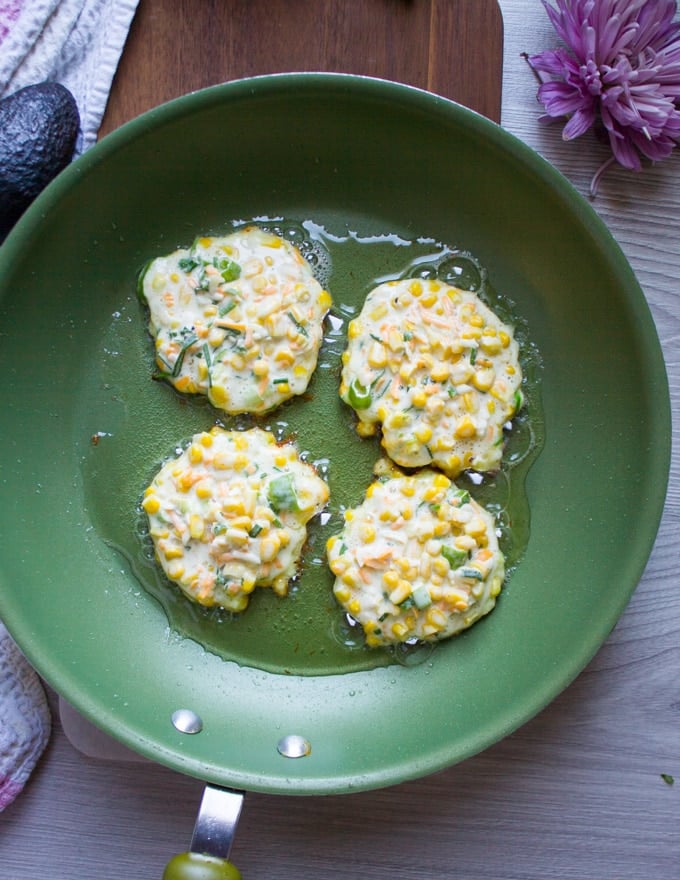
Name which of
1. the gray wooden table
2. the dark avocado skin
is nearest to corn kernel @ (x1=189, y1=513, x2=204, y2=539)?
the gray wooden table

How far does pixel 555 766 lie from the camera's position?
1358mm

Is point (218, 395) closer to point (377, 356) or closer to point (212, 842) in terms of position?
point (377, 356)

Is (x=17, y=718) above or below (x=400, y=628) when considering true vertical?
below

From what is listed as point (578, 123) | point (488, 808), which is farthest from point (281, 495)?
point (578, 123)

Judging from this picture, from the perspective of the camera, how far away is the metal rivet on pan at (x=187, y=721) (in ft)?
4.34

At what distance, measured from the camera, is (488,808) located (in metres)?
1.36

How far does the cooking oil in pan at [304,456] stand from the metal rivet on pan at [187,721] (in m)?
0.11

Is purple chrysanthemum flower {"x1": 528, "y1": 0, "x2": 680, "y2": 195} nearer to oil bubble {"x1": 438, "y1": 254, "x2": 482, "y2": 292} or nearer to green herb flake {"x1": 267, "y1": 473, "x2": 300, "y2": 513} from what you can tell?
oil bubble {"x1": 438, "y1": 254, "x2": 482, "y2": 292}

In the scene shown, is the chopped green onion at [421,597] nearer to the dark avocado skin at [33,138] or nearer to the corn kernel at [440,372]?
the corn kernel at [440,372]

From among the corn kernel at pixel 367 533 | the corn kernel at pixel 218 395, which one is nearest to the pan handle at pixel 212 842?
the corn kernel at pixel 367 533

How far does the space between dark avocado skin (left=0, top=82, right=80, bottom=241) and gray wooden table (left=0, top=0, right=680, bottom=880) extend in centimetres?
88

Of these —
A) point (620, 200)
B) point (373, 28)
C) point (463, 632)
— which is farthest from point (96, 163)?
point (463, 632)

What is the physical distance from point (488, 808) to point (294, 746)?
359 millimetres

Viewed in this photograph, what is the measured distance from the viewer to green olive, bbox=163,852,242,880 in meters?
1.15
